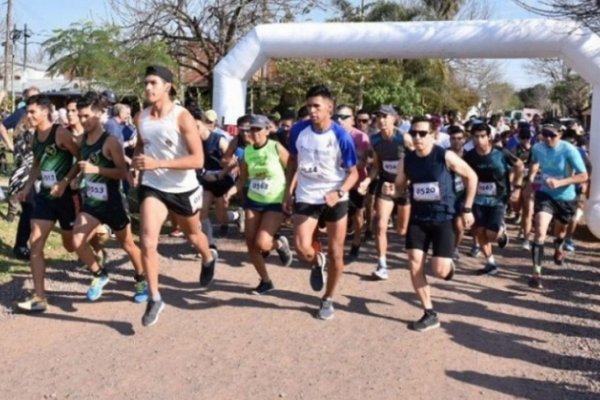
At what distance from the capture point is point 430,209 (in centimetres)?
591

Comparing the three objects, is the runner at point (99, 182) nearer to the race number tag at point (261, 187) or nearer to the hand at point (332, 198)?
the race number tag at point (261, 187)

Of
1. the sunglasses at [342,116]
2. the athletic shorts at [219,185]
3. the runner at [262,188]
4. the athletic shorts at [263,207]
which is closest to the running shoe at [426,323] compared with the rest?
the runner at [262,188]

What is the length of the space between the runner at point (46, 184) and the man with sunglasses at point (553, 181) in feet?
15.9

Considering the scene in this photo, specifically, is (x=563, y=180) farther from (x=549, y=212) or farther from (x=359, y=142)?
(x=359, y=142)

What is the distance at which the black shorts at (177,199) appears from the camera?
5570mm

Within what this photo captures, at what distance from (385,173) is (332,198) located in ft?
7.66

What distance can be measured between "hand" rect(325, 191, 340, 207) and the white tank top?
1.12m

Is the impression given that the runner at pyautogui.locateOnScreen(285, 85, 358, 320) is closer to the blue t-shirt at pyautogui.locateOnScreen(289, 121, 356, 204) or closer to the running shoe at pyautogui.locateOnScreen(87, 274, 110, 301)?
the blue t-shirt at pyautogui.locateOnScreen(289, 121, 356, 204)

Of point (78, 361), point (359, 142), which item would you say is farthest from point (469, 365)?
point (359, 142)

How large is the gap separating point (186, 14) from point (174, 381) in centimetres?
1683

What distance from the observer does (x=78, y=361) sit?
4898 mm

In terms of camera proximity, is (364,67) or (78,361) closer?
(78,361)

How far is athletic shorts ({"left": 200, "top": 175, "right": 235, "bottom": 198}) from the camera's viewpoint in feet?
27.8

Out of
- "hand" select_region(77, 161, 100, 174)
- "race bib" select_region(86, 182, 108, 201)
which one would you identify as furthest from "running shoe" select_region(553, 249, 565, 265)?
"hand" select_region(77, 161, 100, 174)
